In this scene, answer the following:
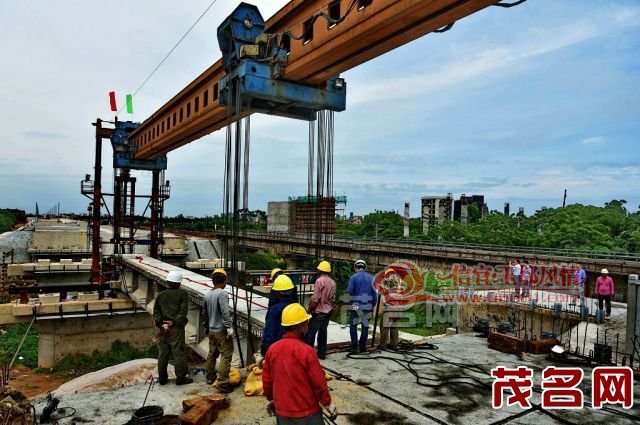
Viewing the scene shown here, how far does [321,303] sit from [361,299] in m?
0.81

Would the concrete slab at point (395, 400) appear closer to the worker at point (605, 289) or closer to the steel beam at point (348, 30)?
the steel beam at point (348, 30)

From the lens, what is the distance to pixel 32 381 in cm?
1459

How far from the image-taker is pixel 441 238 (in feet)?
131

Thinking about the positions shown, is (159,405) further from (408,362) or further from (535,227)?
(535,227)

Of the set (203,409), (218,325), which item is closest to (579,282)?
(218,325)

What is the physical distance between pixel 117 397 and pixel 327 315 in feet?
10.0

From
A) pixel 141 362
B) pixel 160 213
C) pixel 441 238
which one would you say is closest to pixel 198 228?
pixel 441 238

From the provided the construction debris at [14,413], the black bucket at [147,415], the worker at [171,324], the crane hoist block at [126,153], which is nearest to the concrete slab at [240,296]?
the worker at [171,324]

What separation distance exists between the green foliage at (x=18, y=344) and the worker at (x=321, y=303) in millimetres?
15248

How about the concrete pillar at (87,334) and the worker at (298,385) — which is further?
the concrete pillar at (87,334)

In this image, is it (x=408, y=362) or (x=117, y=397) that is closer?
(x=117, y=397)

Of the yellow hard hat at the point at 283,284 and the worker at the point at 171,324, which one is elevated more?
the yellow hard hat at the point at 283,284

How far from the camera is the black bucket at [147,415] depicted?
173 inches

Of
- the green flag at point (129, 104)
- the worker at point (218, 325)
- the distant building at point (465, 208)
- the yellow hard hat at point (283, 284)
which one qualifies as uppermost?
the green flag at point (129, 104)
